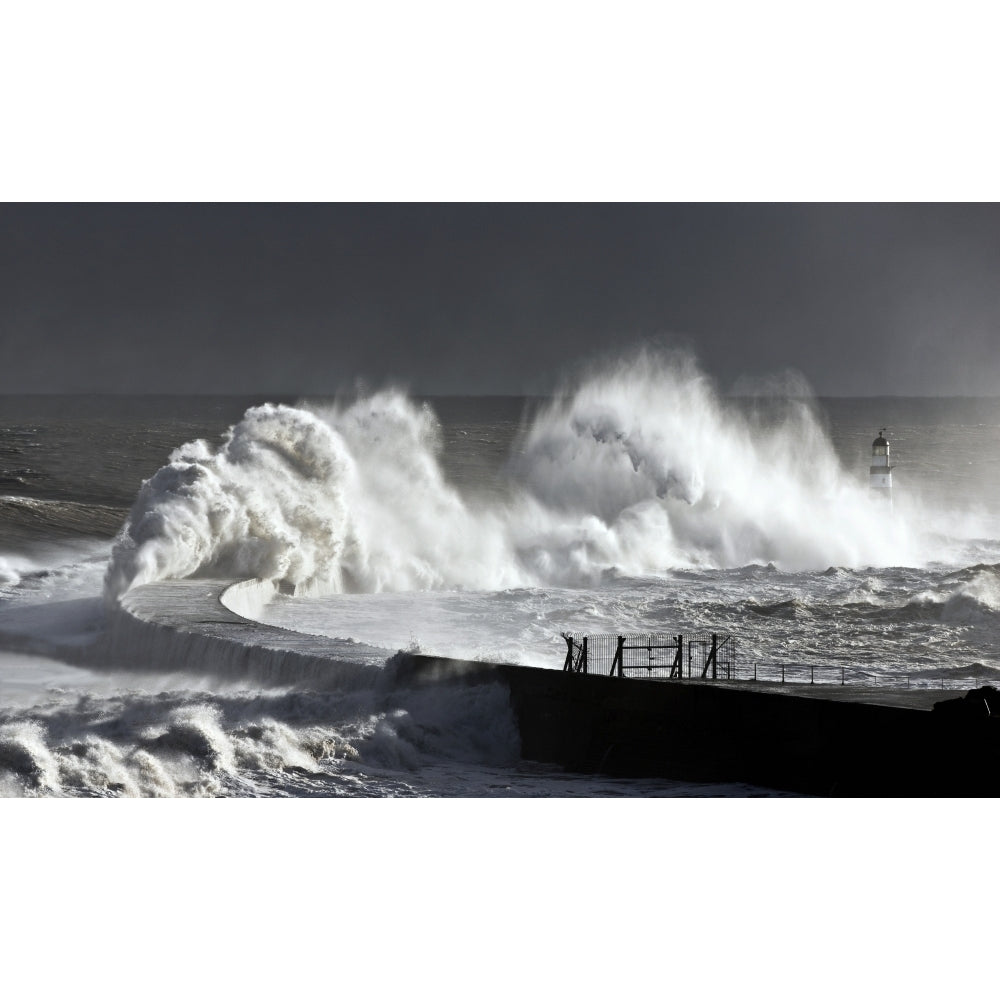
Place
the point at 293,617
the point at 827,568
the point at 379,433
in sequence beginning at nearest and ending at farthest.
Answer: the point at 293,617 < the point at 827,568 < the point at 379,433

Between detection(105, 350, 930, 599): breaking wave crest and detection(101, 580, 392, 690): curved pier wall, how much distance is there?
2.23 meters

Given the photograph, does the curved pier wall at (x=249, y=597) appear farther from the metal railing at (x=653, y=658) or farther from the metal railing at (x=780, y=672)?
the metal railing at (x=780, y=672)

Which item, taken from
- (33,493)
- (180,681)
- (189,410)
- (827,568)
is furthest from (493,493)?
(189,410)

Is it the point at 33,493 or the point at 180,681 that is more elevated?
the point at 33,493

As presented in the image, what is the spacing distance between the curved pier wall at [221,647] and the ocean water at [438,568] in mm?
194

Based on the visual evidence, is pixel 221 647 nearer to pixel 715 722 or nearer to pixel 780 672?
pixel 715 722

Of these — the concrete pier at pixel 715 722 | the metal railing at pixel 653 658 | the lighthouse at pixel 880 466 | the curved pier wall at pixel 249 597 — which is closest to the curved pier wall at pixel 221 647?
the concrete pier at pixel 715 722

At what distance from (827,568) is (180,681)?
717 inches

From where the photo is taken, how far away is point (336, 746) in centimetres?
1359

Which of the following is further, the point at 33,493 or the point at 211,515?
the point at 33,493

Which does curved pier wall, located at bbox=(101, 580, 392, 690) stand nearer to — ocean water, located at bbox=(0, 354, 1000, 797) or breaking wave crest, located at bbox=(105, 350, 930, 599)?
ocean water, located at bbox=(0, 354, 1000, 797)

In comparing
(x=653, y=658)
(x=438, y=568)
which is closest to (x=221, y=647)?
(x=653, y=658)

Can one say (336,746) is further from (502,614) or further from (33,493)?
(33,493)

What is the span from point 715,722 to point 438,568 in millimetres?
16723
